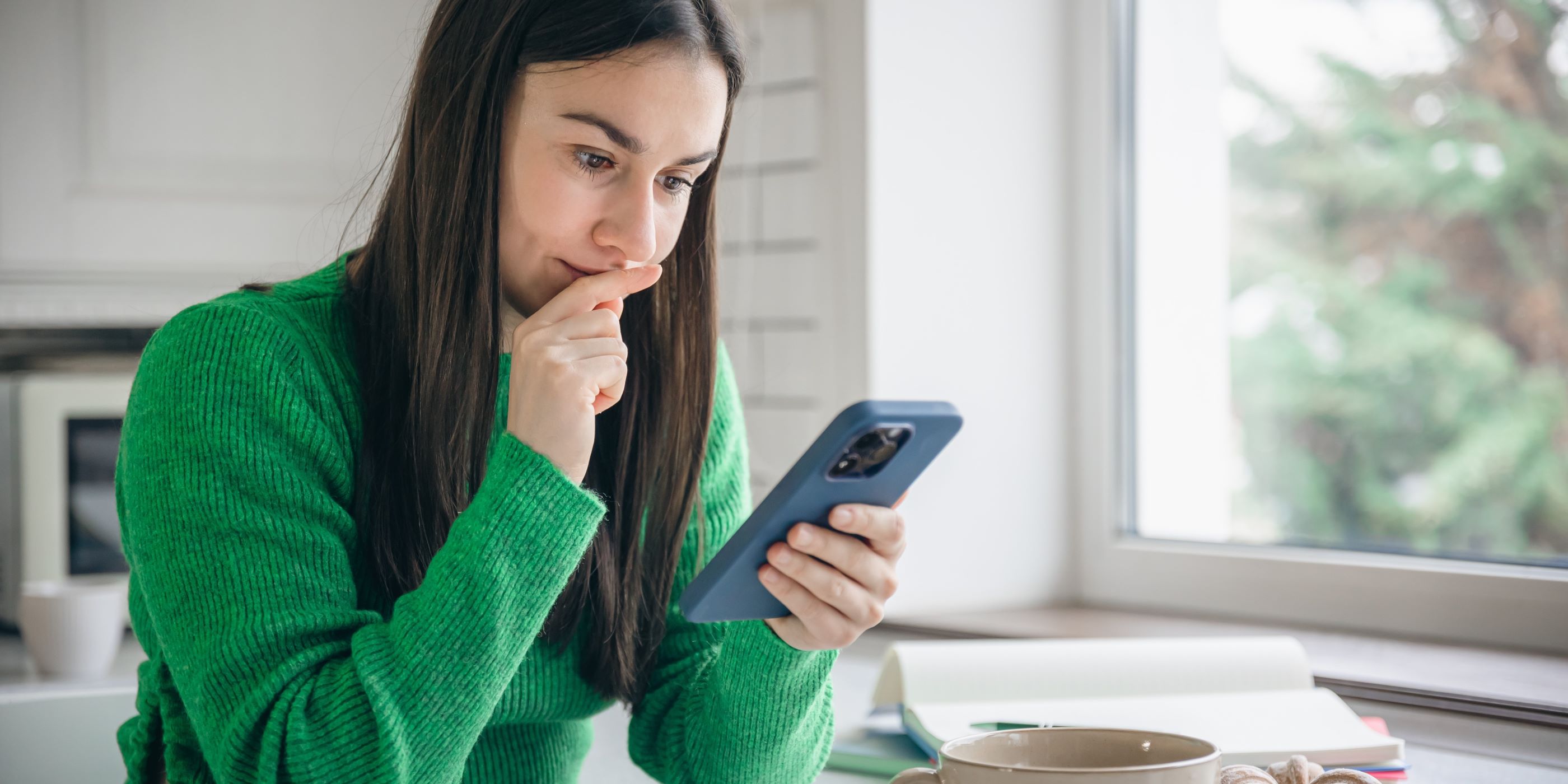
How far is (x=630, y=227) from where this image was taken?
805mm

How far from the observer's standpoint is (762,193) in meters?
1.62

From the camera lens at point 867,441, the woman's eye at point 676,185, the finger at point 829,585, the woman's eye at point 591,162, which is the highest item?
the woman's eye at point 591,162

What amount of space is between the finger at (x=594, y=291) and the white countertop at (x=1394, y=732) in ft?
1.36

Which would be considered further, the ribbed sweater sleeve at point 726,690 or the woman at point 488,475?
the ribbed sweater sleeve at point 726,690

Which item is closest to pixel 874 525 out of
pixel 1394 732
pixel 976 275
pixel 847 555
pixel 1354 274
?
pixel 847 555

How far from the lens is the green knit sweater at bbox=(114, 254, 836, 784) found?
69cm

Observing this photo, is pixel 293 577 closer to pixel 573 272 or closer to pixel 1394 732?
pixel 573 272

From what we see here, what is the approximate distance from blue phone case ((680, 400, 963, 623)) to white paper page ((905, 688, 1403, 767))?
229mm

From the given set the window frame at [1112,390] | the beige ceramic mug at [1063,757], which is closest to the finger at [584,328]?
the beige ceramic mug at [1063,757]

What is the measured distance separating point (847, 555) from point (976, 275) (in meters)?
0.92

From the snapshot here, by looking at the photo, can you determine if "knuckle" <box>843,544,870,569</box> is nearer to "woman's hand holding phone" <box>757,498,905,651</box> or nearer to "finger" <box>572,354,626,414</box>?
"woman's hand holding phone" <box>757,498,905,651</box>

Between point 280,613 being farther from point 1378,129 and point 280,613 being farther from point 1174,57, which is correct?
point 1378,129

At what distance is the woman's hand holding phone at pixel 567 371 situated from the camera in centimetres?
73

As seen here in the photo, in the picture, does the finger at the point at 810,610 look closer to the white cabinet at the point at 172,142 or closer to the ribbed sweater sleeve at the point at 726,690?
the ribbed sweater sleeve at the point at 726,690
